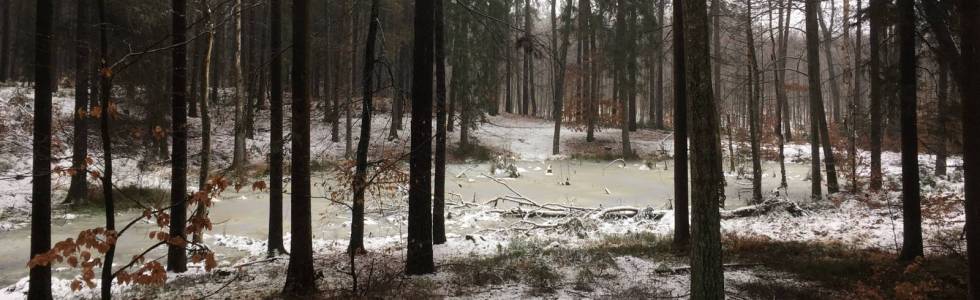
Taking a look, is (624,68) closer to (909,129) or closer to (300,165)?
(909,129)

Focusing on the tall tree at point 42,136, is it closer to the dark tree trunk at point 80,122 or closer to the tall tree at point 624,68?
the dark tree trunk at point 80,122

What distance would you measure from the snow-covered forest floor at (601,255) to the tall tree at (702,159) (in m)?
1.57

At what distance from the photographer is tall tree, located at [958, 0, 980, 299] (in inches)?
222

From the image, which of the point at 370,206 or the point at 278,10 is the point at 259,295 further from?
the point at 370,206

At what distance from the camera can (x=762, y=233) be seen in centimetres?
1237

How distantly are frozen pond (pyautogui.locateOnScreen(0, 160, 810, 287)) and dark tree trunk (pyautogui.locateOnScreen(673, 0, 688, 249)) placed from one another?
217 inches

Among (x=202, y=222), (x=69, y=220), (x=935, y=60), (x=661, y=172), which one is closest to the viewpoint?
(x=202, y=222)

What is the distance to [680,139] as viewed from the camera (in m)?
10.1

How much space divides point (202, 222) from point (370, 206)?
11037 mm

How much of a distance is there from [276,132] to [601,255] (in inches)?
247

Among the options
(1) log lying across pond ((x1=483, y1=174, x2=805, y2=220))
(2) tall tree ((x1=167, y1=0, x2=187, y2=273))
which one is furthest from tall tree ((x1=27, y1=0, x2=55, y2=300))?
(1) log lying across pond ((x1=483, y1=174, x2=805, y2=220))

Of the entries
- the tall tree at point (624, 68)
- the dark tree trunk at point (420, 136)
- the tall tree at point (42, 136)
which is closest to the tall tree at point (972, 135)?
the dark tree trunk at point (420, 136)

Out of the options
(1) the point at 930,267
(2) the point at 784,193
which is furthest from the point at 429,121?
(2) the point at 784,193

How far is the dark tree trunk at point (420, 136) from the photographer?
26.9 ft
